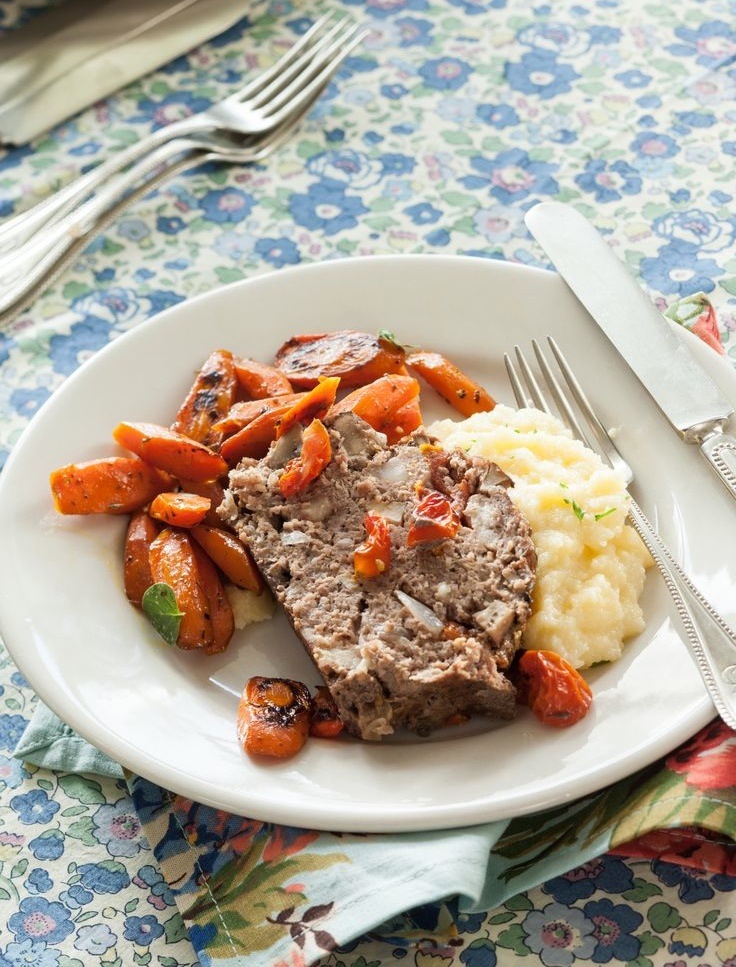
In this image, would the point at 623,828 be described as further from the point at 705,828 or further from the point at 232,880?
the point at 232,880

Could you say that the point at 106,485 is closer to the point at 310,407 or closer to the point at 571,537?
the point at 310,407

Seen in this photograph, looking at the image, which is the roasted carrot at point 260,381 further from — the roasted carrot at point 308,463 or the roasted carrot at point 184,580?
the roasted carrot at point 184,580

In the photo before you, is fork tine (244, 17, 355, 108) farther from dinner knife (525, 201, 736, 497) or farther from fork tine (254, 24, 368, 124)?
dinner knife (525, 201, 736, 497)

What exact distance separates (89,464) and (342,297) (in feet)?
4.21

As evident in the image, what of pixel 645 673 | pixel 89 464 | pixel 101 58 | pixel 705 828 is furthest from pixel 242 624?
pixel 101 58

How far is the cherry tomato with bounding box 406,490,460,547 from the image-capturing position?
340 cm

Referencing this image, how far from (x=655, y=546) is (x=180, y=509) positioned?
59.3 inches

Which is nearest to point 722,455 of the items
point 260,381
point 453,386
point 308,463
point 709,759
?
point 453,386

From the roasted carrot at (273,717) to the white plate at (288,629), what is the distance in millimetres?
48

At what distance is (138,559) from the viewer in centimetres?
366

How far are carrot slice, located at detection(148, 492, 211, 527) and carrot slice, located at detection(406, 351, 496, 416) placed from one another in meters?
1.02

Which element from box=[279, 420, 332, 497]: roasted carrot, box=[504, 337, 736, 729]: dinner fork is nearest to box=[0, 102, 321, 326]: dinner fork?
box=[279, 420, 332, 497]: roasted carrot

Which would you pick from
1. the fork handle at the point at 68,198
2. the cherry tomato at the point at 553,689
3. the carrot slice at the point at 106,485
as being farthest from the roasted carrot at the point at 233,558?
the fork handle at the point at 68,198

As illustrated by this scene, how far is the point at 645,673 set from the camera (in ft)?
10.6
